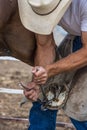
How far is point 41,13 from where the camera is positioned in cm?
186

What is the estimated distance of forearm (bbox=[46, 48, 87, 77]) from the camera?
1943 millimetres

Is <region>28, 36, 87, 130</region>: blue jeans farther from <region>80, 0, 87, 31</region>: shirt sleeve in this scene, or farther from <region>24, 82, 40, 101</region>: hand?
<region>80, 0, 87, 31</region>: shirt sleeve

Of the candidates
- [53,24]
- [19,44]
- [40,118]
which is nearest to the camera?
[53,24]

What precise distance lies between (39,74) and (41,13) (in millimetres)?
251

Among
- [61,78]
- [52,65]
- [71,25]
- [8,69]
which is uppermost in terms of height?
[71,25]

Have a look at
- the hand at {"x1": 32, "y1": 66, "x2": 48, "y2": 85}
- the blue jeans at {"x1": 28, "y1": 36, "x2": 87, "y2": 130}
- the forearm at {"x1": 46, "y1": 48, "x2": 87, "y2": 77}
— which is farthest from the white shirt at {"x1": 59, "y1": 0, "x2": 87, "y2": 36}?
the blue jeans at {"x1": 28, "y1": 36, "x2": 87, "y2": 130}

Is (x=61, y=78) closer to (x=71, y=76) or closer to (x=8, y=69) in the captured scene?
(x=71, y=76)

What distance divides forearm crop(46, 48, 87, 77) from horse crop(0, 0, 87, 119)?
0.17 m

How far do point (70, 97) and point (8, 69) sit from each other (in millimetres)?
1630

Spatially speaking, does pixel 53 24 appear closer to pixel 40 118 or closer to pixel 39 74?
pixel 39 74

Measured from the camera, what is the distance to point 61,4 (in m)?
1.82

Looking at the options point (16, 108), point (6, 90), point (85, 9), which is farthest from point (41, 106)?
point (6, 90)

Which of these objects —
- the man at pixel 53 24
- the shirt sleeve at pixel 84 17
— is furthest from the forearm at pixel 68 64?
the shirt sleeve at pixel 84 17

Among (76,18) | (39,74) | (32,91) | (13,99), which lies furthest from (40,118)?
(13,99)
